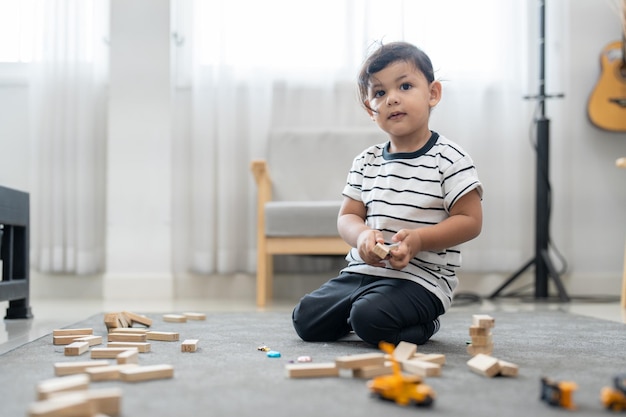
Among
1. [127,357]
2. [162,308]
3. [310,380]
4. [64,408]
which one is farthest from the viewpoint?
[162,308]

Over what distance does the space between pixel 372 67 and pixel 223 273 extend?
1706mm

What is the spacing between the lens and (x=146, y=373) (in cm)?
102

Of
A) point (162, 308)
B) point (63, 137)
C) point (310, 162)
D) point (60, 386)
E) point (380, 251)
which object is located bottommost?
point (162, 308)

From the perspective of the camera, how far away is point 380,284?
1.44 metres

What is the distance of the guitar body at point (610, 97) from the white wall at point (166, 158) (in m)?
0.09

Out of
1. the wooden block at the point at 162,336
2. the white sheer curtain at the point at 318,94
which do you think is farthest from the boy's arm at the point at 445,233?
the white sheer curtain at the point at 318,94

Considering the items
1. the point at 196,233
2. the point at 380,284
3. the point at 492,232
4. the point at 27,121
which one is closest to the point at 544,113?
the point at 492,232

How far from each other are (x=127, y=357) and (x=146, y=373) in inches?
5.1

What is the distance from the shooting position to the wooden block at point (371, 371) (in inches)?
40.2

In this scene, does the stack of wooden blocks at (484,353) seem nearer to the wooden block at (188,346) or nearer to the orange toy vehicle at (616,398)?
the orange toy vehicle at (616,398)

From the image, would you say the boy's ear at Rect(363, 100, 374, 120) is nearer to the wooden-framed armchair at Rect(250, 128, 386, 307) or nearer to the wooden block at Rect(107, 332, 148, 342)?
the wooden block at Rect(107, 332, 148, 342)

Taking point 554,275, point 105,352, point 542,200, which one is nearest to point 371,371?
point 105,352

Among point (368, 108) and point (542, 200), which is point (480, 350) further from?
point (542, 200)

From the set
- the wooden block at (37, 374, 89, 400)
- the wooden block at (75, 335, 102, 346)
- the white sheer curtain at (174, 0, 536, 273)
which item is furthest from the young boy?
the white sheer curtain at (174, 0, 536, 273)
